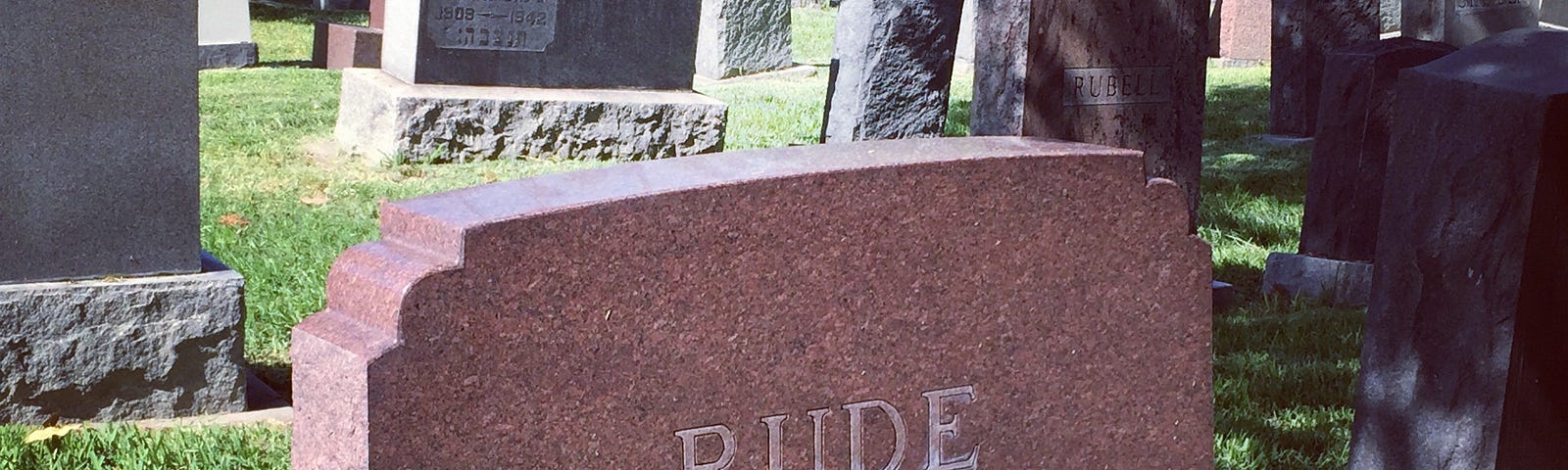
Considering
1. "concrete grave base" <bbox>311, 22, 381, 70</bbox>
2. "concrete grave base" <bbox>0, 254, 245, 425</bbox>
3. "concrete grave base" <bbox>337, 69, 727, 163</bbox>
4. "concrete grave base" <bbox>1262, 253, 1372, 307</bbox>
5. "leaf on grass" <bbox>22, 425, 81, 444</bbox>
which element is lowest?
Answer: "leaf on grass" <bbox>22, 425, 81, 444</bbox>

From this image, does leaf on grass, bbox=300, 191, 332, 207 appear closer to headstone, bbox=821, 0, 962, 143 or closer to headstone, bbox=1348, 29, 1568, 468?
headstone, bbox=821, 0, 962, 143

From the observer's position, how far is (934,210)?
2.24 meters

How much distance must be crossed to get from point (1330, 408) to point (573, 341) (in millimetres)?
2706

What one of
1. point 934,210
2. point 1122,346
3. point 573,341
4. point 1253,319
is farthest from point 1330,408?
point 573,341

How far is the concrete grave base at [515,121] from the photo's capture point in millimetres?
7777

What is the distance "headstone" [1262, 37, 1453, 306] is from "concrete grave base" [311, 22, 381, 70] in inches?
308

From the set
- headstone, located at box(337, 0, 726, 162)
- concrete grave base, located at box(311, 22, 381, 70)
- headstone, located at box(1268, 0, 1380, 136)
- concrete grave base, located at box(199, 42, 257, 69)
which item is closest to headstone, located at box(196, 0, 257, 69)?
concrete grave base, located at box(199, 42, 257, 69)

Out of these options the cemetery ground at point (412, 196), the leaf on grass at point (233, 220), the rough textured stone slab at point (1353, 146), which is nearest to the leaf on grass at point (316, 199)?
the cemetery ground at point (412, 196)

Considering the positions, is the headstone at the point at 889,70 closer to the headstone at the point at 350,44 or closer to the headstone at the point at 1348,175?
the headstone at the point at 1348,175

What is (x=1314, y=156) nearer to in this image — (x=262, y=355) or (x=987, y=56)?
(x=987, y=56)

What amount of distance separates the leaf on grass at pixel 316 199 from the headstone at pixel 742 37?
19.4 feet

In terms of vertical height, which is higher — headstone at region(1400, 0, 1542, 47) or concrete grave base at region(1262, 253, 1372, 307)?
headstone at region(1400, 0, 1542, 47)

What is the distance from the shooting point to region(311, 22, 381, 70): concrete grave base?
38.8 feet

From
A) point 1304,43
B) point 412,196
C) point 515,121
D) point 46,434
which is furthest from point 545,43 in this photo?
point 46,434
